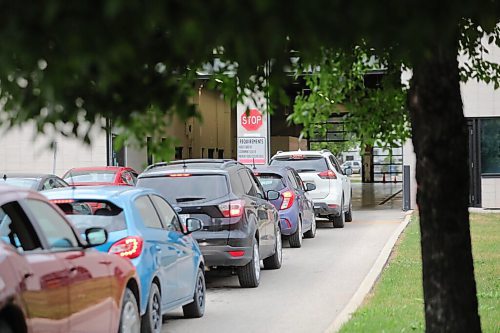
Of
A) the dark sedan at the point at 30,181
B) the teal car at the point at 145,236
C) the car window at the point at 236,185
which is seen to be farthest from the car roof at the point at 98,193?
the dark sedan at the point at 30,181

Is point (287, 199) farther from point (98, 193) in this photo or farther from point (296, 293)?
point (98, 193)

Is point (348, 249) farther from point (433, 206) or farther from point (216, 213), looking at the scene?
point (433, 206)

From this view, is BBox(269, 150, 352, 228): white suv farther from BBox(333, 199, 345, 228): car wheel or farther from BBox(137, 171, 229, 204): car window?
BBox(137, 171, 229, 204): car window

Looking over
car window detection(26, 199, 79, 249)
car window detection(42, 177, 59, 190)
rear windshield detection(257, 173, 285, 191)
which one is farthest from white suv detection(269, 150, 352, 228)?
car window detection(26, 199, 79, 249)

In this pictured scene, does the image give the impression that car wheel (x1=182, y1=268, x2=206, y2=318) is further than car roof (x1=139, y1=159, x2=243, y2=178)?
No

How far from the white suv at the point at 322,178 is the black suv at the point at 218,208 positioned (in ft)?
35.2

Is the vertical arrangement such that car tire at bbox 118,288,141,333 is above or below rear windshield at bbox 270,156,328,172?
below

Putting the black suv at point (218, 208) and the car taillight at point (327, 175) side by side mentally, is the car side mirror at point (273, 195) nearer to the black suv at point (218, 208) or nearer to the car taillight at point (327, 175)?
the black suv at point (218, 208)

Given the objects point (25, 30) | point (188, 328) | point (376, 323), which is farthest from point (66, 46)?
point (188, 328)

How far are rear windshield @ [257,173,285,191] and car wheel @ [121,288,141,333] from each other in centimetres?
1167

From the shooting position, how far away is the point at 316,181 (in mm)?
25297

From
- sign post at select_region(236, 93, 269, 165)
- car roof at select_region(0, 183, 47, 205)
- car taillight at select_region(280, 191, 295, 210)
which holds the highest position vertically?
sign post at select_region(236, 93, 269, 165)

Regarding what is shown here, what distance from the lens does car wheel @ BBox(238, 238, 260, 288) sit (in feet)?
46.4

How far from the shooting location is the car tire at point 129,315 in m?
8.32
